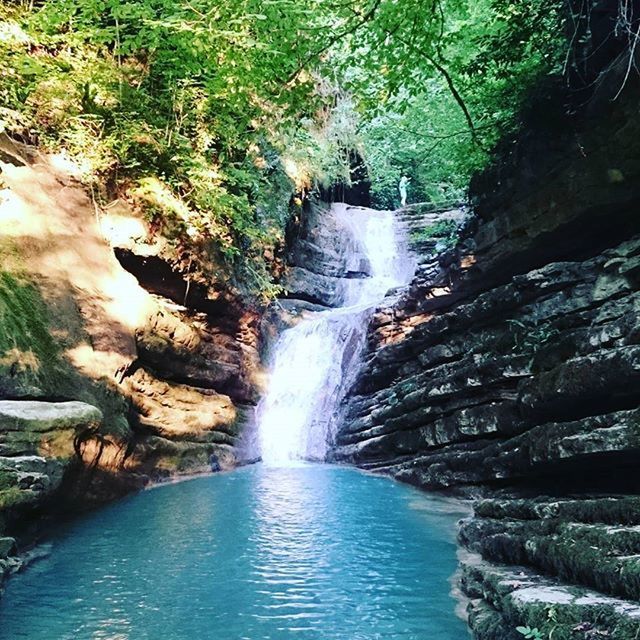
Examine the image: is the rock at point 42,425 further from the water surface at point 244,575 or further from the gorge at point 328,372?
the water surface at point 244,575

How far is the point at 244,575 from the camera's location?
4.84 metres

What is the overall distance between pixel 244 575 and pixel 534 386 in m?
3.89

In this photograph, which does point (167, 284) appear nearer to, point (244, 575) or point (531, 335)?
point (531, 335)

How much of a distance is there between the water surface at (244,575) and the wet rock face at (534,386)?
68 cm

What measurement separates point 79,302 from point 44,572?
4.46 m

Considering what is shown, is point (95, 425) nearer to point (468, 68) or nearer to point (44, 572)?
point (44, 572)

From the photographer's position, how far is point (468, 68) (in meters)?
9.13

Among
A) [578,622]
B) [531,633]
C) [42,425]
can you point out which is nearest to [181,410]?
[42,425]

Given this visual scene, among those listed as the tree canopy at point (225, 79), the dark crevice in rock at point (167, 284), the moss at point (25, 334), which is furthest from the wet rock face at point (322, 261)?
the moss at point (25, 334)

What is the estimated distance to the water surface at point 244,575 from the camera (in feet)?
12.4

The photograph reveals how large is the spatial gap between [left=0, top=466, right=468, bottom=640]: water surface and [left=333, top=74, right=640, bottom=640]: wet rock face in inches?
26.6

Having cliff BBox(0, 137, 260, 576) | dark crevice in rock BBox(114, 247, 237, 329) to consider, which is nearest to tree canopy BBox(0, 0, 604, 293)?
dark crevice in rock BBox(114, 247, 237, 329)

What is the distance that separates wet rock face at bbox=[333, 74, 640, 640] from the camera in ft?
11.5

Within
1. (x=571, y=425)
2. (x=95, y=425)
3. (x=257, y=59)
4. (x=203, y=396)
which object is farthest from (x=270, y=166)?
(x=571, y=425)
